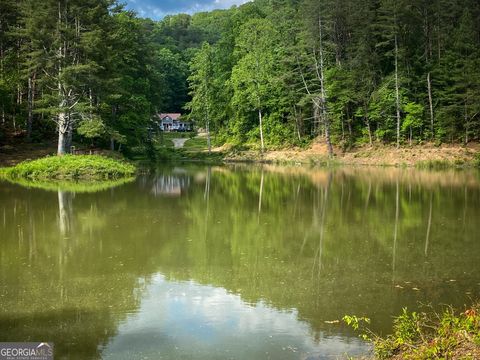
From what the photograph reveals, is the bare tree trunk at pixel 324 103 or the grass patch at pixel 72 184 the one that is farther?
the bare tree trunk at pixel 324 103

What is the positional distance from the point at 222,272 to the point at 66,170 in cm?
2374

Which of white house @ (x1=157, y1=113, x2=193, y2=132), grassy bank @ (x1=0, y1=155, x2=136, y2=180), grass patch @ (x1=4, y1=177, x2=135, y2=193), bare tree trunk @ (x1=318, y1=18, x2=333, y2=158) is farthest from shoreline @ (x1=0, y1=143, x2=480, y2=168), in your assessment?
white house @ (x1=157, y1=113, x2=193, y2=132)

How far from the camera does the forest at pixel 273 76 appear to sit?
37.0 meters

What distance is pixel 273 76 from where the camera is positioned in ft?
188

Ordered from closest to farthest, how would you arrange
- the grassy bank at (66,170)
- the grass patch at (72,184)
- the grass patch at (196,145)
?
the grass patch at (72,184) < the grassy bank at (66,170) < the grass patch at (196,145)

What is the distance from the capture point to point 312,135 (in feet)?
188

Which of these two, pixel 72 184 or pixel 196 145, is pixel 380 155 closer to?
pixel 196 145

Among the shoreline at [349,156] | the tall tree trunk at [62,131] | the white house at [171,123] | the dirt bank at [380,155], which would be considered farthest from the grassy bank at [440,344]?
the white house at [171,123]

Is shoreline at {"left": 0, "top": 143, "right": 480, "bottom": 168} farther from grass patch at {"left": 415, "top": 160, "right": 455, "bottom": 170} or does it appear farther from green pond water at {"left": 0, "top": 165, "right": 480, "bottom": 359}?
green pond water at {"left": 0, "top": 165, "right": 480, "bottom": 359}

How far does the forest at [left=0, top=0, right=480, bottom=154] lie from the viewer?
3700 centimetres

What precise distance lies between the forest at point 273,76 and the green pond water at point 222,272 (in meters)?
19.4

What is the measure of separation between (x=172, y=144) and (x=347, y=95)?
31.1m

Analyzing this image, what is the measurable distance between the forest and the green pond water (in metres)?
19.4

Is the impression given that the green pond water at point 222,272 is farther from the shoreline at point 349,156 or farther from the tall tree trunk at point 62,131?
the shoreline at point 349,156
